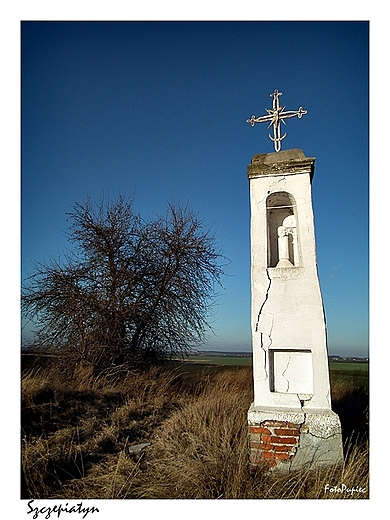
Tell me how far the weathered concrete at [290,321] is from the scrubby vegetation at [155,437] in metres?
0.32

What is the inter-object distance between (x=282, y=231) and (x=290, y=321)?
89 centimetres

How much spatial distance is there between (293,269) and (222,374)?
3.71 metres

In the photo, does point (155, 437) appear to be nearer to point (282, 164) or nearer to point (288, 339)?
point (288, 339)

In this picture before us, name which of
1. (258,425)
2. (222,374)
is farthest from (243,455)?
(222,374)

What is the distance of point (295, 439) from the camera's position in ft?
9.27

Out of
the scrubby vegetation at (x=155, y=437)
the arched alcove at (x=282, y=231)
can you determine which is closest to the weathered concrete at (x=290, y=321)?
the arched alcove at (x=282, y=231)

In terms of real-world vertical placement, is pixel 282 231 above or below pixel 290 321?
above

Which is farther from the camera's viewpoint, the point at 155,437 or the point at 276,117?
the point at 155,437

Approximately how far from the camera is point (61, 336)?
588cm

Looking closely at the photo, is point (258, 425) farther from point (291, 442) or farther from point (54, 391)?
point (54, 391)

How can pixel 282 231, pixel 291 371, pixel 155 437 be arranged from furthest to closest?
pixel 155 437, pixel 282 231, pixel 291 371

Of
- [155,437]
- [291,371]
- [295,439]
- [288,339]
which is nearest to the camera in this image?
[295,439]

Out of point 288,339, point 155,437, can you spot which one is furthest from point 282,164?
point 155,437

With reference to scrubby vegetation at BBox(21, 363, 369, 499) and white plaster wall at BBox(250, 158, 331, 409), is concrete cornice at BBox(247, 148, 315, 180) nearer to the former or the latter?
white plaster wall at BBox(250, 158, 331, 409)
